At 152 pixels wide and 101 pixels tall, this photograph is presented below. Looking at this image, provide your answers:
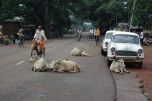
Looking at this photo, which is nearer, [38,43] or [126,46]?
[126,46]

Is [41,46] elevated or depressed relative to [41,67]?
elevated

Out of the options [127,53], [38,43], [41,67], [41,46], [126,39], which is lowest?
[41,67]

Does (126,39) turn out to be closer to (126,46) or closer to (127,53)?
(126,46)

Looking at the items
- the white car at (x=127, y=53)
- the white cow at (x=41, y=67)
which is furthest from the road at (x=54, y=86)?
the white car at (x=127, y=53)

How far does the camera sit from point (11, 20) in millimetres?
69562

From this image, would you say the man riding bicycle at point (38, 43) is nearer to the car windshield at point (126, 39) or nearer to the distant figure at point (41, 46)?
the distant figure at point (41, 46)

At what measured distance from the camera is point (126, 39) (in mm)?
24312

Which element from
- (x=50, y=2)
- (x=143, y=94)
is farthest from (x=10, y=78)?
(x=50, y=2)

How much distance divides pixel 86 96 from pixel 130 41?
39.6 feet

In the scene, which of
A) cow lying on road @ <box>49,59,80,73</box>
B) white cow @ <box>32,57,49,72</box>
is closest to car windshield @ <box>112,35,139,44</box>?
cow lying on road @ <box>49,59,80,73</box>

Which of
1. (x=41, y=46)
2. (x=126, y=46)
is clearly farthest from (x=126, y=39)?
(x=41, y=46)

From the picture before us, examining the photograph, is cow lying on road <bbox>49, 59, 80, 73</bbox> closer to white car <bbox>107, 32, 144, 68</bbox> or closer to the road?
the road

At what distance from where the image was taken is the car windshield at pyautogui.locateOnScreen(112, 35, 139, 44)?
24.2 metres

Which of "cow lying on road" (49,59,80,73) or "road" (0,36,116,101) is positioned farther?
"cow lying on road" (49,59,80,73)
